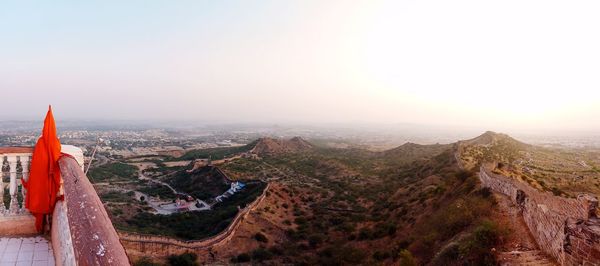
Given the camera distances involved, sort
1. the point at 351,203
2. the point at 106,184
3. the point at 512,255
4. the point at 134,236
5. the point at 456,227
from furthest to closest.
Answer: the point at 106,184 → the point at 351,203 → the point at 134,236 → the point at 456,227 → the point at 512,255

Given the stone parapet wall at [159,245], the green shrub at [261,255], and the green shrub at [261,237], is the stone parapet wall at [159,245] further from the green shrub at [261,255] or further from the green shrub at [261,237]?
the green shrub at [261,237]

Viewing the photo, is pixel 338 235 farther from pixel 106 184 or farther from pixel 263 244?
pixel 106 184

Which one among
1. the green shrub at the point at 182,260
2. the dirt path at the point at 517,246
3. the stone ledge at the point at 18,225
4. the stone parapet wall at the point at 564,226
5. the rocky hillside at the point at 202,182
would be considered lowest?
the rocky hillside at the point at 202,182

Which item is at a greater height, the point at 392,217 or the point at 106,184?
the point at 392,217

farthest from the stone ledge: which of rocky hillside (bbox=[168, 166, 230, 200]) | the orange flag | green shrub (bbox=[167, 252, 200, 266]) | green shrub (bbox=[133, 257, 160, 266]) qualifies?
rocky hillside (bbox=[168, 166, 230, 200])

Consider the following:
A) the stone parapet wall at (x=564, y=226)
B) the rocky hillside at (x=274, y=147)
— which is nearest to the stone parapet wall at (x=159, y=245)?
the stone parapet wall at (x=564, y=226)

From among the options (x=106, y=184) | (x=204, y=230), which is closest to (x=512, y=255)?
(x=204, y=230)

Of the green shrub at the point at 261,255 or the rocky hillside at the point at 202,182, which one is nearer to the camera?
the green shrub at the point at 261,255
